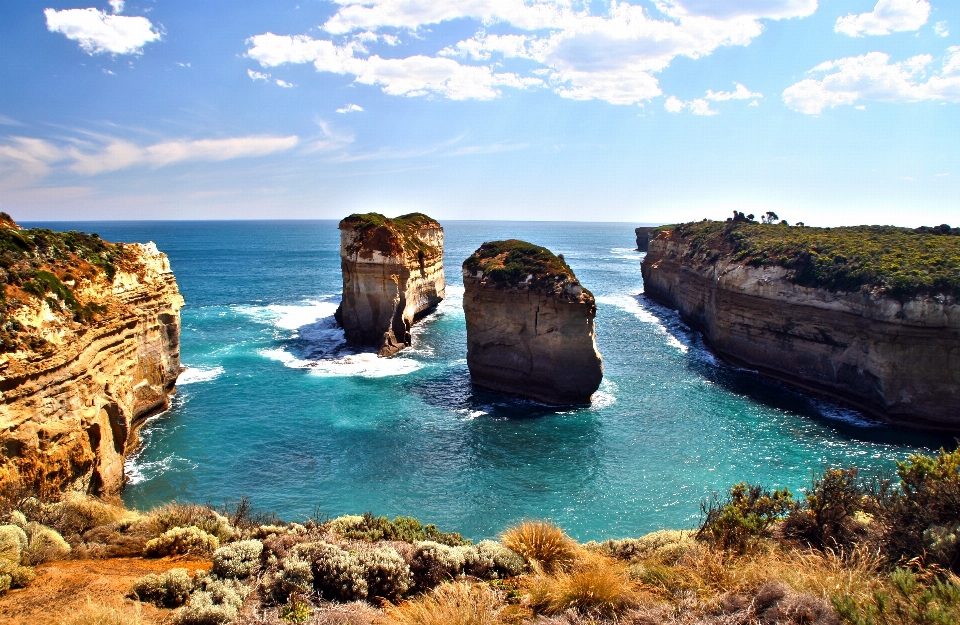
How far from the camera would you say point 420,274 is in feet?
152

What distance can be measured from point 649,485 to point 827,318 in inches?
707

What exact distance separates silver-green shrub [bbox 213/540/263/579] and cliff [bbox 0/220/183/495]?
26.0 ft

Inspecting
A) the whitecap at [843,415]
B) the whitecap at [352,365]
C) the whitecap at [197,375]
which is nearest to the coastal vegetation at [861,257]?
the whitecap at [843,415]

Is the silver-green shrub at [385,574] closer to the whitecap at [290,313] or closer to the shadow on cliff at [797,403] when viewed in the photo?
the shadow on cliff at [797,403]

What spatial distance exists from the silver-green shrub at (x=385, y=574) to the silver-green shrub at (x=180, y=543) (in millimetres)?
3391

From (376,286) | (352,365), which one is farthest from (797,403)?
(376,286)

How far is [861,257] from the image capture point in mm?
31672

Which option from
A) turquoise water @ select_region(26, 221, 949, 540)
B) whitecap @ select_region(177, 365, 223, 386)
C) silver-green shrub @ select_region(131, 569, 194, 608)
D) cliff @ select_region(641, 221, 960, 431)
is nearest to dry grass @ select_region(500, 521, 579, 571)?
silver-green shrub @ select_region(131, 569, 194, 608)

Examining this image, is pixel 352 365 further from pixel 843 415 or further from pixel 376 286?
pixel 843 415

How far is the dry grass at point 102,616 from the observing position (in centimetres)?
626

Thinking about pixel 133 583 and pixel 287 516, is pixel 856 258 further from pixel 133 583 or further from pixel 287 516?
pixel 133 583

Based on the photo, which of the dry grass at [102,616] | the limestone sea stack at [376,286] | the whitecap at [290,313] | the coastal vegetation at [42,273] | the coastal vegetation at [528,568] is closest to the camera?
the dry grass at [102,616]

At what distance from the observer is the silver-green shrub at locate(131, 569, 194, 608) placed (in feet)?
25.2

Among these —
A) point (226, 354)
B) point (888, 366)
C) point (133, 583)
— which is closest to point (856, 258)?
point (888, 366)
